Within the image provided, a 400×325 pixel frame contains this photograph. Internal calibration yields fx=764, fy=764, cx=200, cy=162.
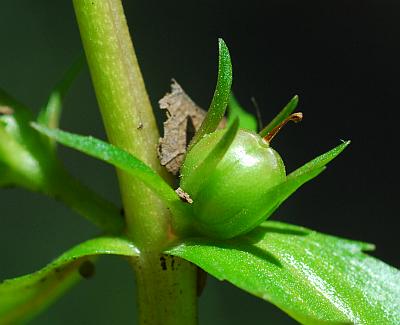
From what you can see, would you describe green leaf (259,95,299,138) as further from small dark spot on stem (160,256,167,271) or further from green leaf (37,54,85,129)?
green leaf (37,54,85,129)

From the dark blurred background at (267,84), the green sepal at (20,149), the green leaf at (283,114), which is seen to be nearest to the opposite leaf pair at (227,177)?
the green leaf at (283,114)

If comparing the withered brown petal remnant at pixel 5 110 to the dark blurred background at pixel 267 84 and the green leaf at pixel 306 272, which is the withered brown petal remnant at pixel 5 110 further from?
the dark blurred background at pixel 267 84

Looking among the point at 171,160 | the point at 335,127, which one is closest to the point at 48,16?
the point at 335,127

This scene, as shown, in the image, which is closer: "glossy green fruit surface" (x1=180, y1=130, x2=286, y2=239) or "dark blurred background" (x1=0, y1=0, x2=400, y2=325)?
"glossy green fruit surface" (x1=180, y1=130, x2=286, y2=239)

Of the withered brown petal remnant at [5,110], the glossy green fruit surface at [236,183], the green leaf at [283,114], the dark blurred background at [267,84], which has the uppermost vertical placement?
the green leaf at [283,114]

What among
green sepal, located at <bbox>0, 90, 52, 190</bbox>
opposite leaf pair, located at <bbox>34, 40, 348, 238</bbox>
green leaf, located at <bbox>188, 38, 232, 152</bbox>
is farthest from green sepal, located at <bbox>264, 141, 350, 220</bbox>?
green sepal, located at <bbox>0, 90, 52, 190</bbox>

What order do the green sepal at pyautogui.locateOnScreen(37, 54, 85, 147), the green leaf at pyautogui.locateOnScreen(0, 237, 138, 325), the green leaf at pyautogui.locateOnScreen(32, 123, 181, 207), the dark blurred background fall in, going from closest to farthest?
the green leaf at pyautogui.locateOnScreen(32, 123, 181, 207), the green leaf at pyautogui.locateOnScreen(0, 237, 138, 325), the green sepal at pyautogui.locateOnScreen(37, 54, 85, 147), the dark blurred background

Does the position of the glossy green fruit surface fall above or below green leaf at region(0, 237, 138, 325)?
above
